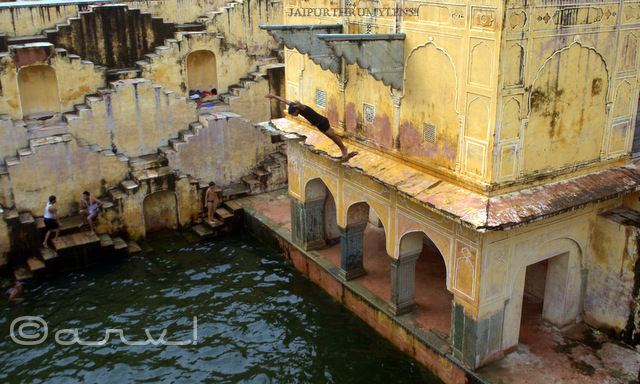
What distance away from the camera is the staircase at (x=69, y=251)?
52.1ft

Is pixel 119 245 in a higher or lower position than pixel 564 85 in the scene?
lower

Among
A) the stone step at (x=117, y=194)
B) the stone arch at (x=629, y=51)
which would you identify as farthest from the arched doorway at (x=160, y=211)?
the stone arch at (x=629, y=51)

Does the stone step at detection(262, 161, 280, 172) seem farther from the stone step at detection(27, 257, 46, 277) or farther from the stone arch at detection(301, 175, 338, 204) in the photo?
the stone step at detection(27, 257, 46, 277)

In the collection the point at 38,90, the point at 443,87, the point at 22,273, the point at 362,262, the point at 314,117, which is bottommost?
the point at 22,273

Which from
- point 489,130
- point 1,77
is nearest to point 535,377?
point 489,130

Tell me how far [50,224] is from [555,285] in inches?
486

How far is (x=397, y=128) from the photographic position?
11914 millimetres

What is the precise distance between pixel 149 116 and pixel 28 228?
4.79 m

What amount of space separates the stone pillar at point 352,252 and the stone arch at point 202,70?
9770 millimetres

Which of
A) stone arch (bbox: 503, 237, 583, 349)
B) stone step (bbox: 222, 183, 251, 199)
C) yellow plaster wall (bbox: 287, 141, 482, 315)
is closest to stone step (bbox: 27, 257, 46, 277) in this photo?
stone step (bbox: 222, 183, 251, 199)

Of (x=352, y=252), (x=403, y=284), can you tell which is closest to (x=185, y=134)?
(x=352, y=252)

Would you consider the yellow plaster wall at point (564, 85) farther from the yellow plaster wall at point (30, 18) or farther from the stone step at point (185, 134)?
the yellow plaster wall at point (30, 18)

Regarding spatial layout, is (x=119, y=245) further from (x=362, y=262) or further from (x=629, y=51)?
(x=629, y=51)

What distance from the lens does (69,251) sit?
52.9ft
